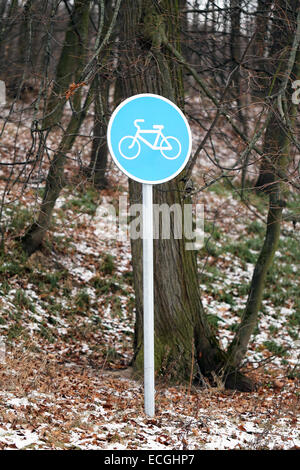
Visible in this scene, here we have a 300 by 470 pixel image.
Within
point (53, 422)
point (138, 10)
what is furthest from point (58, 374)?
point (138, 10)

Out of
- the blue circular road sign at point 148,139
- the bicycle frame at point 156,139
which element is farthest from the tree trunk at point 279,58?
the bicycle frame at point 156,139

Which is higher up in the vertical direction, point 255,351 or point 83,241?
point 83,241

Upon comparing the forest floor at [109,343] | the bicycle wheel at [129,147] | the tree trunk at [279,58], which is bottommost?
the forest floor at [109,343]

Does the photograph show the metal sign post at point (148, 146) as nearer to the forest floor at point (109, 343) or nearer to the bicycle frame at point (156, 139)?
the bicycle frame at point (156, 139)

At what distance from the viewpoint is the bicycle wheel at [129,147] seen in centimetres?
446

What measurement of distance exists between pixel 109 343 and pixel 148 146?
14.5 feet

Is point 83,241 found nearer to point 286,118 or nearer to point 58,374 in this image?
point 58,374

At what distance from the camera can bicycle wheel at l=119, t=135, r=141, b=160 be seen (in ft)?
14.6

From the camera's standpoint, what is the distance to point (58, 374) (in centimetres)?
614

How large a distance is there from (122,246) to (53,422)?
24.0 ft

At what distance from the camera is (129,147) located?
4.47 meters

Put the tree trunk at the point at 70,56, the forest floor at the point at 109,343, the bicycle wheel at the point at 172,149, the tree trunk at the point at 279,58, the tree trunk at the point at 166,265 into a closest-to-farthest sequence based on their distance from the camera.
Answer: the forest floor at the point at 109,343, the bicycle wheel at the point at 172,149, the tree trunk at the point at 279,58, the tree trunk at the point at 166,265, the tree trunk at the point at 70,56

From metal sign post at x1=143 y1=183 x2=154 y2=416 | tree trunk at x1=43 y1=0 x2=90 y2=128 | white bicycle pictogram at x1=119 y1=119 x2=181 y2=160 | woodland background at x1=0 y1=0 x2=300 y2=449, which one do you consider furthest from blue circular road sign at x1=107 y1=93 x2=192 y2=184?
tree trunk at x1=43 y1=0 x2=90 y2=128

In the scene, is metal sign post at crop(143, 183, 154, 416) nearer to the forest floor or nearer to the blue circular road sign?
the blue circular road sign
